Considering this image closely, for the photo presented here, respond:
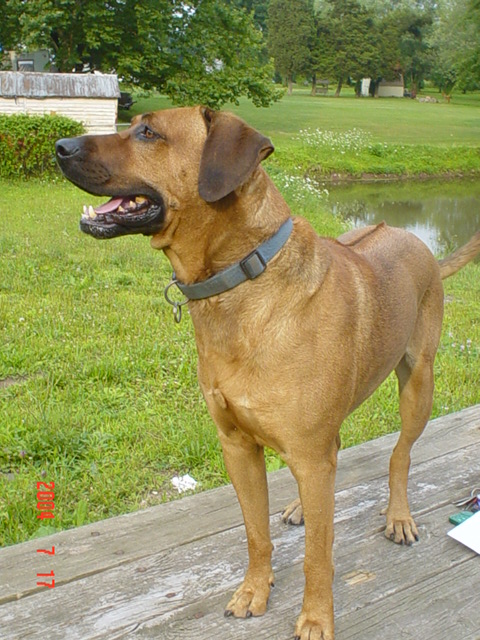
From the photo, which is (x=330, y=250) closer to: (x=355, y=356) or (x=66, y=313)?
(x=355, y=356)

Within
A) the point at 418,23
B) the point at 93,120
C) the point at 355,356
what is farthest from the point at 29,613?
the point at 418,23

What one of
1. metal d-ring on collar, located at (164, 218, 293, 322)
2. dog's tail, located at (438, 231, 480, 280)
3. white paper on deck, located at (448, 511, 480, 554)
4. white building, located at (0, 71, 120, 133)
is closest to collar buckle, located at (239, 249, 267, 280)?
metal d-ring on collar, located at (164, 218, 293, 322)

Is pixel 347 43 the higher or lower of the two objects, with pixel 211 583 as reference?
lower

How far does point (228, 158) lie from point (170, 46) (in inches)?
951

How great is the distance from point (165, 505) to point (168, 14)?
78.9 ft

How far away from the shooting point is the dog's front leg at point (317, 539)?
2309 mm

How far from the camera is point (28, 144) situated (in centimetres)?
1510

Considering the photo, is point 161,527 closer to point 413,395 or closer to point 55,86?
point 413,395

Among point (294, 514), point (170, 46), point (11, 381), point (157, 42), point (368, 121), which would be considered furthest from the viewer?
point (368, 121)

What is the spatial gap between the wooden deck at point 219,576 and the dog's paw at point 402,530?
4cm

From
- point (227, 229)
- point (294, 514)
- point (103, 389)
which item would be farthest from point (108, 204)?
point (103, 389)

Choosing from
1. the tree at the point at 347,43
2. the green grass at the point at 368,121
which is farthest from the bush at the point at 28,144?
the tree at the point at 347,43

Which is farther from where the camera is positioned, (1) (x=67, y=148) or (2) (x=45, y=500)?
(2) (x=45, y=500)

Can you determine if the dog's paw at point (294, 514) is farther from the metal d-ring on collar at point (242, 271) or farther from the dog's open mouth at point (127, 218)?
the dog's open mouth at point (127, 218)
